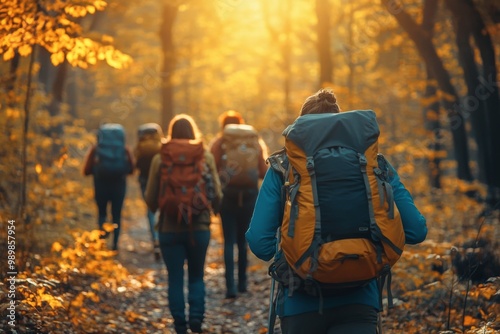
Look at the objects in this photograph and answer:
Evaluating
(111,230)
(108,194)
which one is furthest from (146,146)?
(111,230)

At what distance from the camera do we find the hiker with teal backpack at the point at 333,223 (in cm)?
299

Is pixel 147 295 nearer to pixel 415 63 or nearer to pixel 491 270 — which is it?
pixel 491 270

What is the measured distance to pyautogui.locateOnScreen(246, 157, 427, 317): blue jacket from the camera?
3160 millimetres

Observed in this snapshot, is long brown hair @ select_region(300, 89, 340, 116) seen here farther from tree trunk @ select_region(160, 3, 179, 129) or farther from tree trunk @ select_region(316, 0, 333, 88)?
tree trunk @ select_region(160, 3, 179, 129)

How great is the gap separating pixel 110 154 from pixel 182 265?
15.1ft

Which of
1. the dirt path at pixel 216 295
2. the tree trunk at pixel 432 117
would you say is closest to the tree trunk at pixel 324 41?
the tree trunk at pixel 432 117

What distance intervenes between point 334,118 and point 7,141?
701 centimetres

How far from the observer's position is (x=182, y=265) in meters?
6.06

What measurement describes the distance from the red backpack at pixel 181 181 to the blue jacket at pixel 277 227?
8.98 ft

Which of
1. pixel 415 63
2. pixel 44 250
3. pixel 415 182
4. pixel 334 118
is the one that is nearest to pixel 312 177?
pixel 334 118

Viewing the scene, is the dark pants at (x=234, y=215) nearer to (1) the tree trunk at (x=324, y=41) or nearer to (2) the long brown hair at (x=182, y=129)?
(2) the long brown hair at (x=182, y=129)

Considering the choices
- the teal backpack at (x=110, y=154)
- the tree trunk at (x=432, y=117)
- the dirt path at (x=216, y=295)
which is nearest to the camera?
the dirt path at (x=216, y=295)

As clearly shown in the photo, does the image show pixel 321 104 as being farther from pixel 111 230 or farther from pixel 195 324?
pixel 111 230

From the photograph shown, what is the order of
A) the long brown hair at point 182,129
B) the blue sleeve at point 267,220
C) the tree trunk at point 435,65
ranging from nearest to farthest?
the blue sleeve at point 267,220 < the long brown hair at point 182,129 < the tree trunk at point 435,65
